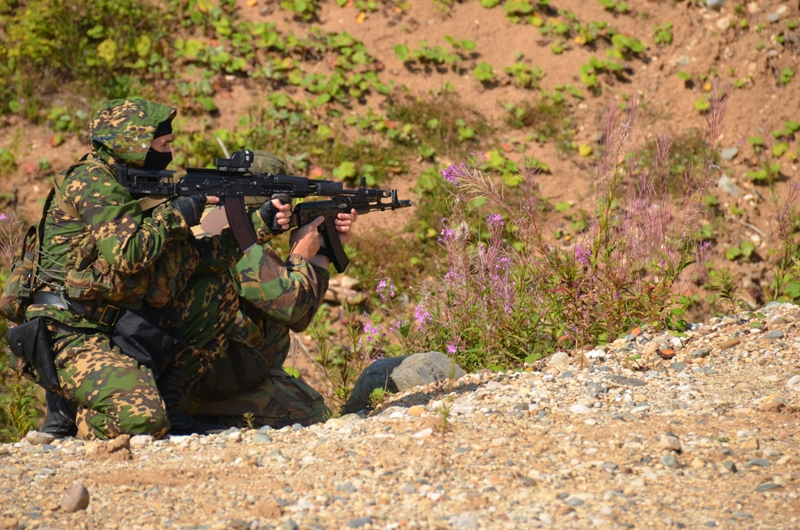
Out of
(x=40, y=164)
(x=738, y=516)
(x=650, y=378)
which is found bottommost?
(x=40, y=164)

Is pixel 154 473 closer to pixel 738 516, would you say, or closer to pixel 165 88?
pixel 738 516

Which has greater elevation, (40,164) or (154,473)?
(154,473)

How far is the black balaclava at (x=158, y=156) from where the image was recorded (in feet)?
14.3

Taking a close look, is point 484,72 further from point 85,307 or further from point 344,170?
point 85,307

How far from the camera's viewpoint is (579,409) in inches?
150

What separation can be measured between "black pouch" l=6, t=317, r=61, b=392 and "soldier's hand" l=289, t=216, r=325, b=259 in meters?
1.44

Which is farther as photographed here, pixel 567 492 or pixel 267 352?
pixel 267 352

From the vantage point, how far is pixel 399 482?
3162 millimetres

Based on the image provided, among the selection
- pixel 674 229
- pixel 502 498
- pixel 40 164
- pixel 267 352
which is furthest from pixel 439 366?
pixel 40 164

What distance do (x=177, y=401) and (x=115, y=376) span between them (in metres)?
0.48

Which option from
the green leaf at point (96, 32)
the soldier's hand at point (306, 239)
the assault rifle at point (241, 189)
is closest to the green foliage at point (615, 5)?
the green leaf at point (96, 32)

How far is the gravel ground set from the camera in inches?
114

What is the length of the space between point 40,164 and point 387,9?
4.17m

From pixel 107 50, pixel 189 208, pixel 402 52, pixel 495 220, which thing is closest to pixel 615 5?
pixel 402 52
